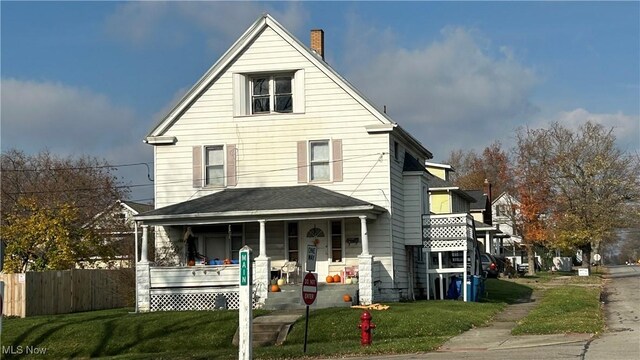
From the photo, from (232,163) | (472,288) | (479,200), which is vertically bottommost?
(472,288)

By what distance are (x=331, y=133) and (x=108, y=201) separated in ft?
109

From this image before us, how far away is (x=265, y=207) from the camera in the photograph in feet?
104

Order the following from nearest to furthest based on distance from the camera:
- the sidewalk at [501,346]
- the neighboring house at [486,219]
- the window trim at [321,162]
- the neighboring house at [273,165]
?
the sidewalk at [501,346] → the neighboring house at [273,165] → the window trim at [321,162] → the neighboring house at [486,219]

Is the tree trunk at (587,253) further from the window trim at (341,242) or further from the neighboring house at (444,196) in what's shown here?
the window trim at (341,242)

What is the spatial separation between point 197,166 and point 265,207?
425 cm

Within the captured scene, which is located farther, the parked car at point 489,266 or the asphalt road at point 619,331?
the parked car at point 489,266

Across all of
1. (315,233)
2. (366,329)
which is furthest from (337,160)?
(366,329)

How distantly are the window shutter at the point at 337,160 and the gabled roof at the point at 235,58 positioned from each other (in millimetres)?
1668

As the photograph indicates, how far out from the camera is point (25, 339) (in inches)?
1079

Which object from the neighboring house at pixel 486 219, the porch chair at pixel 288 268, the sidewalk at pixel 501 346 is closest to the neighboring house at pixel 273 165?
the porch chair at pixel 288 268

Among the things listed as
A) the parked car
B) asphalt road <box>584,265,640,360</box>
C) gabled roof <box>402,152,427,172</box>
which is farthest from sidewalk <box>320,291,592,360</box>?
the parked car

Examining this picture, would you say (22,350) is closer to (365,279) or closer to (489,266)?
(365,279)

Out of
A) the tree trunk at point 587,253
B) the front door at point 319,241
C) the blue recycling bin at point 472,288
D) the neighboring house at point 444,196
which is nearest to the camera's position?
the front door at point 319,241

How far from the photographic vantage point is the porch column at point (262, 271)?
3134cm
